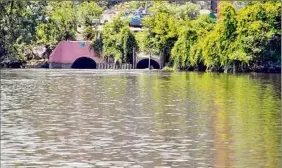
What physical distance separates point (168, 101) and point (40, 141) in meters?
12.8

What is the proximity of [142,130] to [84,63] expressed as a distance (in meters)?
66.3

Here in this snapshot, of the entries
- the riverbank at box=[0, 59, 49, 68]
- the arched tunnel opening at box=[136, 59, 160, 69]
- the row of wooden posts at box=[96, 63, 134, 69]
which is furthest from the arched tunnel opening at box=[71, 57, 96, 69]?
the arched tunnel opening at box=[136, 59, 160, 69]

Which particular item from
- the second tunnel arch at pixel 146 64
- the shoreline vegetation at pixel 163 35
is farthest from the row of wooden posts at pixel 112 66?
the second tunnel arch at pixel 146 64

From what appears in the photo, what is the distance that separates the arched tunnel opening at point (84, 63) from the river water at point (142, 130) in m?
49.8

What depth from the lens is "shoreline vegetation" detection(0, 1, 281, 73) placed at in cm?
6284

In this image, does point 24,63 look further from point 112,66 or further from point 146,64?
point 146,64

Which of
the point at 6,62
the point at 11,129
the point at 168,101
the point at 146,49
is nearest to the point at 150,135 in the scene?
the point at 11,129

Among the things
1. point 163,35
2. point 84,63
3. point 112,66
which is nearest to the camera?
point 163,35

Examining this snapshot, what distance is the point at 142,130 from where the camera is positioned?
815 inches

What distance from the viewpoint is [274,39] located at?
62812mm

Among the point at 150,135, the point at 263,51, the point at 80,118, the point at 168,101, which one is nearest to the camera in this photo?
the point at 150,135

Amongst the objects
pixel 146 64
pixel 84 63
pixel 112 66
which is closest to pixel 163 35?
pixel 146 64

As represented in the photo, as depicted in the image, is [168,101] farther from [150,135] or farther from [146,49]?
[146,49]

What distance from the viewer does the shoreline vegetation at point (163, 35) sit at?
62844 millimetres
